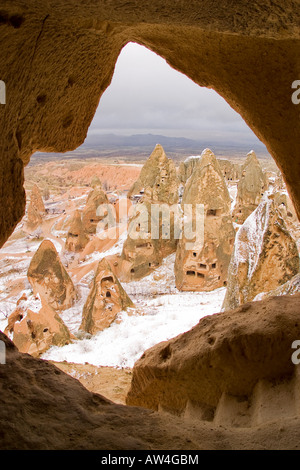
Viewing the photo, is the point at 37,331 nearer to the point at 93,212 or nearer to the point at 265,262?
the point at 265,262

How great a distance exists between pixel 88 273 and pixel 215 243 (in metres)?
4.93

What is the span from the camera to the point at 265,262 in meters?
4.23

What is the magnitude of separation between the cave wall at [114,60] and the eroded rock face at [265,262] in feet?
6.82

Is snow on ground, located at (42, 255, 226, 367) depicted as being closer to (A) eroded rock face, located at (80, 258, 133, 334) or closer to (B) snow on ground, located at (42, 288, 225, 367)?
(B) snow on ground, located at (42, 288, 225, 367)

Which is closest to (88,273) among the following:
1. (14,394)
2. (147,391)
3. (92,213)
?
(92,213)

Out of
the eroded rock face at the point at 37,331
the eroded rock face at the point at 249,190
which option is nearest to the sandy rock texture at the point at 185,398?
the eroded rock face at the point at 37,331

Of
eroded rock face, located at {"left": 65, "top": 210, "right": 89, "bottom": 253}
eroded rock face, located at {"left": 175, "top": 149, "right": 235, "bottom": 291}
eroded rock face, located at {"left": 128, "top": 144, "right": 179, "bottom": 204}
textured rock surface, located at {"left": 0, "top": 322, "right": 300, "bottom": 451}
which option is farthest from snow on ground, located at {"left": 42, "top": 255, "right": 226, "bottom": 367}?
eroded rock face, located at {"left": 65, "top": 210, "right": 89, "bottom": 253}

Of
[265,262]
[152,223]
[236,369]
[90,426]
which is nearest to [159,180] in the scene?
[152,223]

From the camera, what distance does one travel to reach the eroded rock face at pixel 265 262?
4.24m

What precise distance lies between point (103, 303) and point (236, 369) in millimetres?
5414

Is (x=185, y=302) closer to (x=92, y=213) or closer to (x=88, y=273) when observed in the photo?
(x=88, y=273)

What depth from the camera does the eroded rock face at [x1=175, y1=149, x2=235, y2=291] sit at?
30.8 ft

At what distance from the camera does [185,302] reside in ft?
27.2

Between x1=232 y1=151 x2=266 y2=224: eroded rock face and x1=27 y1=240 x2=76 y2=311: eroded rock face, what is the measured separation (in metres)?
8.72
